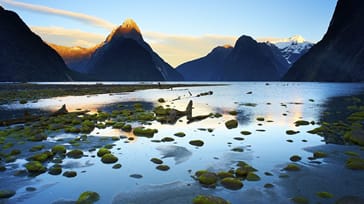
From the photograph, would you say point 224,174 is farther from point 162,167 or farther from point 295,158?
point 295,158

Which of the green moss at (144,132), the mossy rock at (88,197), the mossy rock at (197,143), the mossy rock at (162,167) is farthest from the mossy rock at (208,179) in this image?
the green moss at (144,132)

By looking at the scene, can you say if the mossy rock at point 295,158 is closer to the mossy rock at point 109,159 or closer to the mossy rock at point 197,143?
the mossy rock at point 197,143

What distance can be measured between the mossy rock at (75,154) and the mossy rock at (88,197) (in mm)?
4678

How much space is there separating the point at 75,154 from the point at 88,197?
514cm

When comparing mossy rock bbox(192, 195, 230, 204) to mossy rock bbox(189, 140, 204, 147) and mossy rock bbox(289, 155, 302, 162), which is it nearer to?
mossy rock bbox(289, 155, 302, 162)

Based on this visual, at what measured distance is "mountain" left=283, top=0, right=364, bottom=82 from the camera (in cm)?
14448

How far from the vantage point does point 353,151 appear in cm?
1388

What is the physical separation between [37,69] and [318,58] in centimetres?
19141

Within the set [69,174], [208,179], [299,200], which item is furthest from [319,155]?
[69,174]

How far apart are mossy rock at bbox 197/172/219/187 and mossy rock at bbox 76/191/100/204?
3696 mm

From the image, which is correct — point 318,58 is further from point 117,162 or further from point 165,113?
point 117,162

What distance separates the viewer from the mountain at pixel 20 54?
521ft

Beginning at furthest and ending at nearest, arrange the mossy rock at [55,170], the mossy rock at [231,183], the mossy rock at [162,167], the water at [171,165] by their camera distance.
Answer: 1. the mossy rock at [162,167]
2. the mossy rock at [55,170]
3. the mossy rock at [231,183]
4. the water at [171,165]

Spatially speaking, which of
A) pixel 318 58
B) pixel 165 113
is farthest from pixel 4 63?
pixel 318 58
